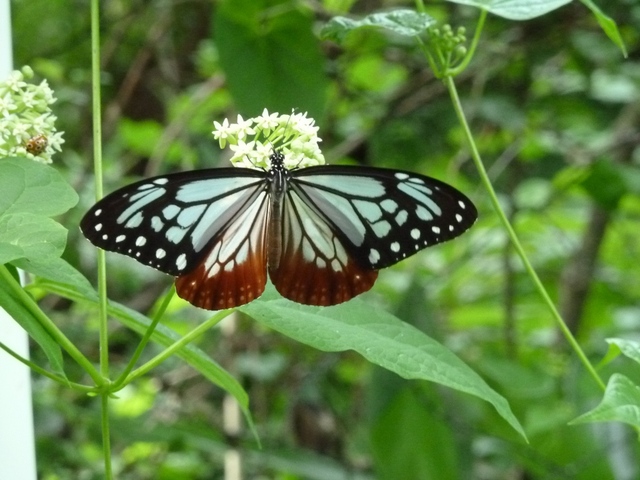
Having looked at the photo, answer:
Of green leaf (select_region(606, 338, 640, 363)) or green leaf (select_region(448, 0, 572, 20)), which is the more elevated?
green leaf (select_region(448, 0, 572, 20))

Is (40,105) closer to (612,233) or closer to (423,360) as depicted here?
(423,360)

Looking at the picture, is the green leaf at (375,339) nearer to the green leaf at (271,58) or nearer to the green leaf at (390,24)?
the green leaf at (390,24)

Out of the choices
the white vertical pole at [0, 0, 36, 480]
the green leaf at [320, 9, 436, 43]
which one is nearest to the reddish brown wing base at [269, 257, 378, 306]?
the green leaf at [320, 9, 436, 43]

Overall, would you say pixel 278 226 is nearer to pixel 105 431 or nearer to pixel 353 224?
pixel 353 224

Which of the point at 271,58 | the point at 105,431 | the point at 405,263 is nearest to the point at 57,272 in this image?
the point at 105,431

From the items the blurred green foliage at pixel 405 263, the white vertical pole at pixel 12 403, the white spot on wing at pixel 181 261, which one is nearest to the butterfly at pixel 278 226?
the white spot on wing at pixel 181 261

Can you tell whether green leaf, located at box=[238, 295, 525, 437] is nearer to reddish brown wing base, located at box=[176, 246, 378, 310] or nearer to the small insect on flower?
reddish brown wing base, located at box=[176, 246, 378, 310]

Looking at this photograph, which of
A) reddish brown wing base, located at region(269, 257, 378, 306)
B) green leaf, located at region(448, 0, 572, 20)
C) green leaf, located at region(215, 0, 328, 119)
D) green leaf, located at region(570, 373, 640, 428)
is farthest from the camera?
green leaf, located at region(215, 0, 328, 119)
